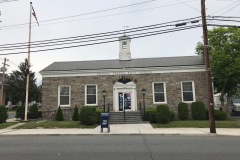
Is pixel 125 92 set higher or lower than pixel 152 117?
higher

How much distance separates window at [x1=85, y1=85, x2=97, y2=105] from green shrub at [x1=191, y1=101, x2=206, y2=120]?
9.64 metres

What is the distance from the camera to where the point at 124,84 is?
24828mm

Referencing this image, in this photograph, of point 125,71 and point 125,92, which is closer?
point 125,92

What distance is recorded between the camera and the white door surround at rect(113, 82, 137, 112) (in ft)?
80.1

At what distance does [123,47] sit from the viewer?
92.4ft

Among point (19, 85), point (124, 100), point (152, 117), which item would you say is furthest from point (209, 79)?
point (19, 85)

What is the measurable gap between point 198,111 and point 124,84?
7526mm

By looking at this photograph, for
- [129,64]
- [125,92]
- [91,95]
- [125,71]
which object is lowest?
[91,95]

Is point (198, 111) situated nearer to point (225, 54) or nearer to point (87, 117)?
point (225, 54)

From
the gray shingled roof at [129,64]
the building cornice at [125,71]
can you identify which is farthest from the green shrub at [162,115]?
the gray shingled roof at [129,64]

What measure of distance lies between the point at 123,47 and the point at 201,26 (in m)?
13.5

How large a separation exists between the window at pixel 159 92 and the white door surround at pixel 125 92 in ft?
6.53

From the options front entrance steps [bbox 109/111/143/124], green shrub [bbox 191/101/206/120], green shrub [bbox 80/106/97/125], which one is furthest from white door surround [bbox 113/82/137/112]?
green shrub [bbox 80/106/97/125]

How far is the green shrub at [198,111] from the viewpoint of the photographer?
863 inches
